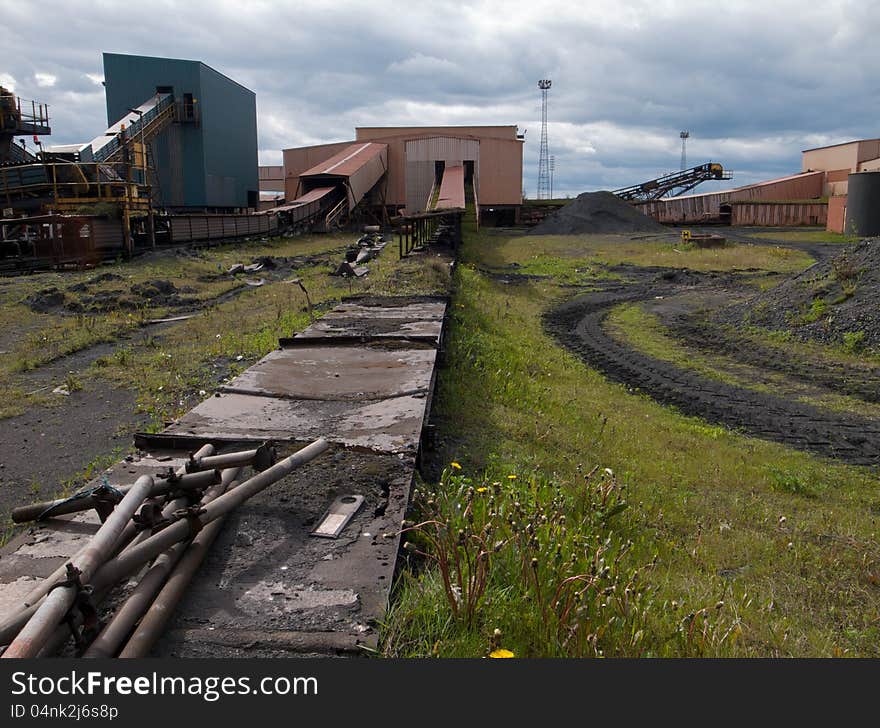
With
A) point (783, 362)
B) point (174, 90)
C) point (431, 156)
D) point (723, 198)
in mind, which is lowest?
point (783, 362)

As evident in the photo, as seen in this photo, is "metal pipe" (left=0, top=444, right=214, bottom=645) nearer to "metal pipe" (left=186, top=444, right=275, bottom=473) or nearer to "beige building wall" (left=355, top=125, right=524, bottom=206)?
"metal pipe" (left=186, top=444, right=275, bottom=473)

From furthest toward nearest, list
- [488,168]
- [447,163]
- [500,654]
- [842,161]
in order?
[842,161]
[488,168]
[447,163]
[500,654]

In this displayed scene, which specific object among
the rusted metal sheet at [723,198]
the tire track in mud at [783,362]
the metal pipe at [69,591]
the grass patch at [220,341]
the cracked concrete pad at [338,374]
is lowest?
the tire track in mud at [783,362]

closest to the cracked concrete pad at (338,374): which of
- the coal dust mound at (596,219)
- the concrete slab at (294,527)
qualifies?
the concrete slab at (294,527)

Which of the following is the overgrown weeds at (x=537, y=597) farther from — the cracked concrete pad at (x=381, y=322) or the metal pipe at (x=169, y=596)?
the cracked concrete pad at (x=381, y=322)


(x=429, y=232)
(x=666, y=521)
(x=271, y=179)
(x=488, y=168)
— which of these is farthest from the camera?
(x=271, y=179)

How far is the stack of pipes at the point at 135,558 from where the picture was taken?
2234 millimetres

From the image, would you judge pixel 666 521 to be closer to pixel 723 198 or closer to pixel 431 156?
pixel 431 156

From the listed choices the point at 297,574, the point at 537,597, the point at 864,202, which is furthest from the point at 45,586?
the point at 864,202

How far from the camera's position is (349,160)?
36781 mm

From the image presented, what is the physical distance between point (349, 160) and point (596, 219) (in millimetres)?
12853

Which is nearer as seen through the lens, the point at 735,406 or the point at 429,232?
the point at 735,406

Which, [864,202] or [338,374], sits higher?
[864,202]

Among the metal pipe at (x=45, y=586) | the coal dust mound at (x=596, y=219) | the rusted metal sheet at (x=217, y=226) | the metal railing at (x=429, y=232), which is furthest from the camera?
the coal dust mound at (x=596, y=219)
